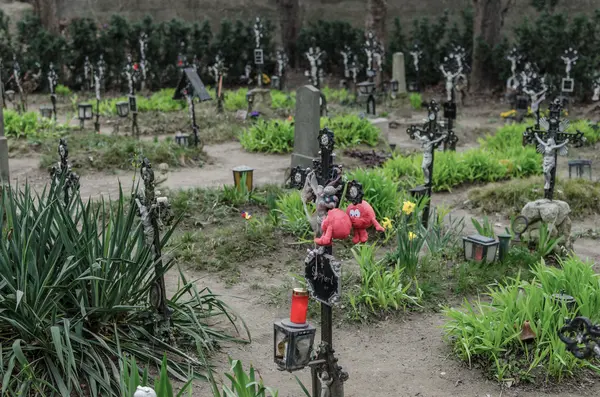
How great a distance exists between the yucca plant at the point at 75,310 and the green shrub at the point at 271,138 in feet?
27.9

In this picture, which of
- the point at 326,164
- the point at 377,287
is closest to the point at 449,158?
the point at 377,287

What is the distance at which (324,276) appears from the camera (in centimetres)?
452

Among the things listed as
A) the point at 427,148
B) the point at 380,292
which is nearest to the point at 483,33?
the point at 427,148

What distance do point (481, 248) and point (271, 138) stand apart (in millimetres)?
7374

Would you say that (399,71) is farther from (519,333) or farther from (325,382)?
(325,382)

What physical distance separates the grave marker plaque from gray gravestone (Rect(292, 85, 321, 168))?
672 centimetres

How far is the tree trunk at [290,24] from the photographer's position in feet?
86.0

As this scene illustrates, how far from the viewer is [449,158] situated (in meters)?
11.8

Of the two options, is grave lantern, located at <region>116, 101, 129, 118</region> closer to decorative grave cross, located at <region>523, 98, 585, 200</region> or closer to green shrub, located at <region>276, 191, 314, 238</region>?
green shrub, located at <region>276, 191, 314, 238</region>

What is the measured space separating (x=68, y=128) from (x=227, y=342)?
1108 centimetres

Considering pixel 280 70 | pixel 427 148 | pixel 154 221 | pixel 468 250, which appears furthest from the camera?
pixel 280 70

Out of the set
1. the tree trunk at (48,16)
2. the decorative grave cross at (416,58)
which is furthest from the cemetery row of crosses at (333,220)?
the tree trunk at (48,16)

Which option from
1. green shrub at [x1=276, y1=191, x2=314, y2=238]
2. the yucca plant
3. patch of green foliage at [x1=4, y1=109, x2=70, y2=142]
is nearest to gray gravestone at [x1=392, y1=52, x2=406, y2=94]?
patch of green foliage at [x1=4, y1=109, x2=70, y2=142]

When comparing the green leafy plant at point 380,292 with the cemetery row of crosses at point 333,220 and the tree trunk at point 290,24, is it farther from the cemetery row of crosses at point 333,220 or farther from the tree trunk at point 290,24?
the tree trunk at point 290,24
